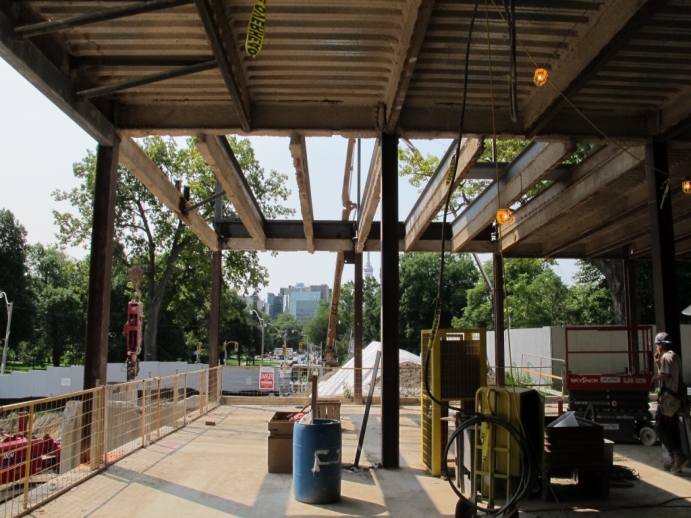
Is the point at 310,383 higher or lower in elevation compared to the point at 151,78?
lower

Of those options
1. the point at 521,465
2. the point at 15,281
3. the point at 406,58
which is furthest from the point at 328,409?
the point at 15,281

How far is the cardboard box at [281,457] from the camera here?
807 cm

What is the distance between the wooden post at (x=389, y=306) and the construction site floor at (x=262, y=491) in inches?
20.0

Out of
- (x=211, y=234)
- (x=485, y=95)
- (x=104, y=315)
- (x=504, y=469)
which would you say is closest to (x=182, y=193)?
(x=211, y=234)

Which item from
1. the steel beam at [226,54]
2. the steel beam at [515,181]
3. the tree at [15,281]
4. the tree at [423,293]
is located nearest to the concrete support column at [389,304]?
the steel beam at [515,181]

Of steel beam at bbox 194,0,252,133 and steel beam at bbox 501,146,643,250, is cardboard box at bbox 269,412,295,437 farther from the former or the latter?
steel beam at bbox 501,146,643,250

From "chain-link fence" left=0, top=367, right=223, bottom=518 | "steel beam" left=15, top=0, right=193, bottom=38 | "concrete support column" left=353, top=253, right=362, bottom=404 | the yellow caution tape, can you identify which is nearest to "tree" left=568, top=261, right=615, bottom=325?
"concrete support column" left=353, top=253, right=362, bottom=404

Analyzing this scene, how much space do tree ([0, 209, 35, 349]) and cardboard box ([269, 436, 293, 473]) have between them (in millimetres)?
42567

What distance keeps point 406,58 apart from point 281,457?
234 inches

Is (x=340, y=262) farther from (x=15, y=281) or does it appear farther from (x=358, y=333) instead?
(x=15, y=281)

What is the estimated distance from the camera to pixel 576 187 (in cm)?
1205

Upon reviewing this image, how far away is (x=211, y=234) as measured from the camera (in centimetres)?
1672

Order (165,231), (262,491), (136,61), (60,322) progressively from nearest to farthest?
(262,491), (136,61), (165,231), (60,322)

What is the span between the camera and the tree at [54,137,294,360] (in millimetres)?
36656
